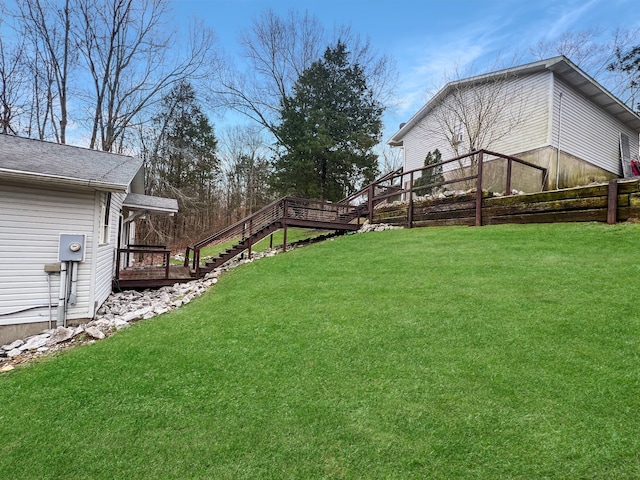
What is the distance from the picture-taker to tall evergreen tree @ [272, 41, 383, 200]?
18.0 metres

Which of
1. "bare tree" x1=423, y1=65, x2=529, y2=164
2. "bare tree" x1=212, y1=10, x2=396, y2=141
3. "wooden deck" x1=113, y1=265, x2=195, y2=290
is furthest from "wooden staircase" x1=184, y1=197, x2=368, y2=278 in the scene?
"bare tree" x1=212, y1=10, x2=396, y2=141

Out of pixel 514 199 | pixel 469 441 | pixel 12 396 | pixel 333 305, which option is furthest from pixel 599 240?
pixel 12 396

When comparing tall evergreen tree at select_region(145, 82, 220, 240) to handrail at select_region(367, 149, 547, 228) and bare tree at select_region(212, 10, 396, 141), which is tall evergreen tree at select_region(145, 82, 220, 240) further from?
handrail at select_region(367, 149, 547, 228)

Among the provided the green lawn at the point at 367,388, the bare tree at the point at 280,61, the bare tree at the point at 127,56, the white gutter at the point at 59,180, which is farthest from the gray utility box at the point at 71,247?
the bare tree at the point at 280,61

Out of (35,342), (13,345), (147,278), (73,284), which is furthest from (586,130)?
(13,345)

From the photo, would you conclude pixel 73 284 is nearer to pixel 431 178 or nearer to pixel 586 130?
pixel 431 178

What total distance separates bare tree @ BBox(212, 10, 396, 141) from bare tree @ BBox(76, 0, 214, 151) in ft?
13.8

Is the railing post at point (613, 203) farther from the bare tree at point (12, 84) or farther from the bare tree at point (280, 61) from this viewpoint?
the bare tree at point (12, 84)

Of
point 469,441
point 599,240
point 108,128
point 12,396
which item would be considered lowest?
point 12,396

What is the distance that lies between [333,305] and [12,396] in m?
3.65

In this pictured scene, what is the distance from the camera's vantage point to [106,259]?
6.68 metres

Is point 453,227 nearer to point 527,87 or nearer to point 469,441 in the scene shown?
point 527,87

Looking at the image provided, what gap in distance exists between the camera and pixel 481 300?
4.30m

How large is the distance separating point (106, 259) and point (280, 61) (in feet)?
59.2
